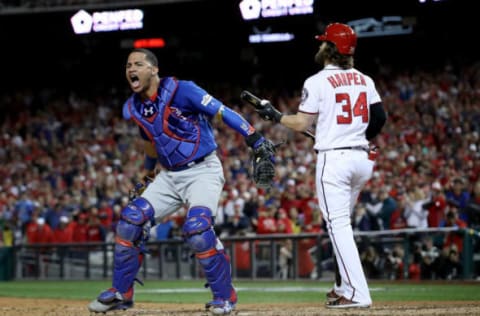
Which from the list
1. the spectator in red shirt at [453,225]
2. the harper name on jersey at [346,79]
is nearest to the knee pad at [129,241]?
the harper name on jersey at [346,79]

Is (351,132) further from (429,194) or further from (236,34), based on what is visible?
(236,34)

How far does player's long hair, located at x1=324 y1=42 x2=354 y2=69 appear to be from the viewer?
22.0 ft

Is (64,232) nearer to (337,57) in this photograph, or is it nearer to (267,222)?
(267,222)

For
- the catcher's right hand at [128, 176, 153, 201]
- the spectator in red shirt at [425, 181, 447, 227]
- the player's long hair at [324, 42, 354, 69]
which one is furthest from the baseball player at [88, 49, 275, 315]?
the spectator in red shirt at [425, 181, 447, 227]

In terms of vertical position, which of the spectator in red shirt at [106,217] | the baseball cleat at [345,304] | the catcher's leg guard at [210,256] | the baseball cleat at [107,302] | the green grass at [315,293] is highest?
the spectator in red shirt at [106,217]

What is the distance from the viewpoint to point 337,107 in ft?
21.5

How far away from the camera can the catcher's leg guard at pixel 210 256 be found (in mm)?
6316

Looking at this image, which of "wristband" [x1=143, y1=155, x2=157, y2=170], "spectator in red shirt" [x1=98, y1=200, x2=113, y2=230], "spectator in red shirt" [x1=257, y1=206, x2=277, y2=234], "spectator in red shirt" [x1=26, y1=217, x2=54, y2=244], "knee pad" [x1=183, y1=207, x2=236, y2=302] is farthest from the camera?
"spectator in red shirt" [x1=26, y1=217, x2=54, y2=244]

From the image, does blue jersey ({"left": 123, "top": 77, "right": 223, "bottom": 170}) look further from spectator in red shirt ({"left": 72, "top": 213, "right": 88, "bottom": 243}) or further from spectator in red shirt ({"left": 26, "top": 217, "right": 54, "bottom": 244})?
spectator in red shirt ({"left": 26, "top": 217, "right": 54, "bottom": 244})

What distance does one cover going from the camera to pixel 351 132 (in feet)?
21.6

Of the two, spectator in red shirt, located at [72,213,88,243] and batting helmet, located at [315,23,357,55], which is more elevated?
batting helmet, located at [315,23,357,55]

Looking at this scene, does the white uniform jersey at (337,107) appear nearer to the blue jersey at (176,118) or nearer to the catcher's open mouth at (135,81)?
the blue jersey at (176,118)

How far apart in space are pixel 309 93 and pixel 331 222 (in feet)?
3.08

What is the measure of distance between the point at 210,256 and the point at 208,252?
0.03 m
